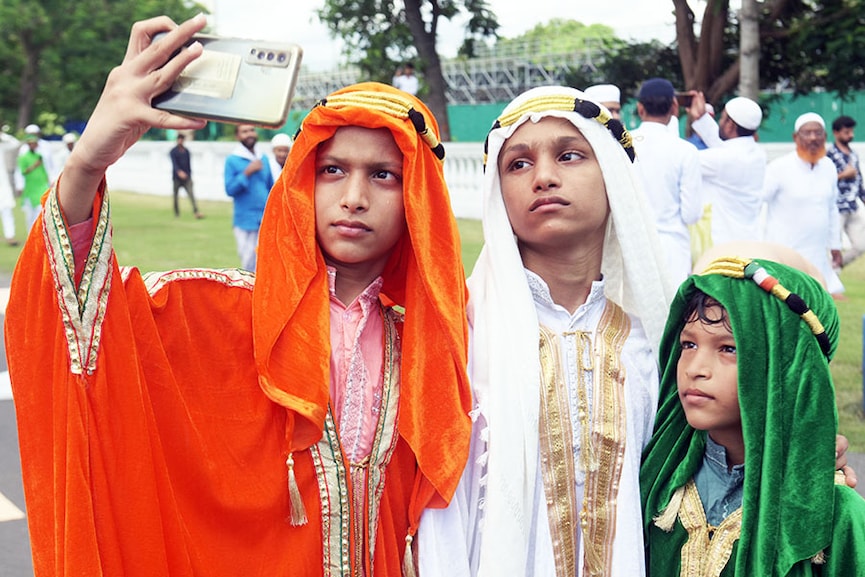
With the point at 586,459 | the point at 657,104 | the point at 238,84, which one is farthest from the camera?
the point at 657,104

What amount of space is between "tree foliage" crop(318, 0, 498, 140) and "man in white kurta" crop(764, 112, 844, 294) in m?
12.0

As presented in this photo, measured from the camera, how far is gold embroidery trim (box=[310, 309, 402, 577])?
2.38m

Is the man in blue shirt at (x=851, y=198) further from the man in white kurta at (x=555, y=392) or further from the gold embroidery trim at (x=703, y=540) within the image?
the gold embroidery trim at (x=703, y=540)

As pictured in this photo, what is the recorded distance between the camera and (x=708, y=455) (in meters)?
2.49

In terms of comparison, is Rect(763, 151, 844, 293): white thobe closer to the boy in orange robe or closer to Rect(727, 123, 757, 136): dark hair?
Rect(727, 123, 757, 136): dark hair

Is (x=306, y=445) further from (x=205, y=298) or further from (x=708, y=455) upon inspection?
(x=708, y=455)

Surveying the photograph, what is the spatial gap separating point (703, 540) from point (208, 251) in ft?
44.4

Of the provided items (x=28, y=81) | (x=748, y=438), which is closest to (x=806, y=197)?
(x=748, y=438)

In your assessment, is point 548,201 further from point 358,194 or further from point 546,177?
point 358,194

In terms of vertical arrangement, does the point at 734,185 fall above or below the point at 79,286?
above

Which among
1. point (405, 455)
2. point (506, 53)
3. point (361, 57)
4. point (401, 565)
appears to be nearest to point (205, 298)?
point (405, 455)

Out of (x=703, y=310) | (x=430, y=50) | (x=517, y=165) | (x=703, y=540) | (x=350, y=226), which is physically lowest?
(x=703, y=540)

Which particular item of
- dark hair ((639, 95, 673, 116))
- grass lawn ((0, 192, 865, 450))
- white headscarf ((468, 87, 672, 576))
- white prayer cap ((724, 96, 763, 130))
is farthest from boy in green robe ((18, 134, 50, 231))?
white headscarf ((468, 87, 672, 576))

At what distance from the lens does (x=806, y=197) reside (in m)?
9.22
